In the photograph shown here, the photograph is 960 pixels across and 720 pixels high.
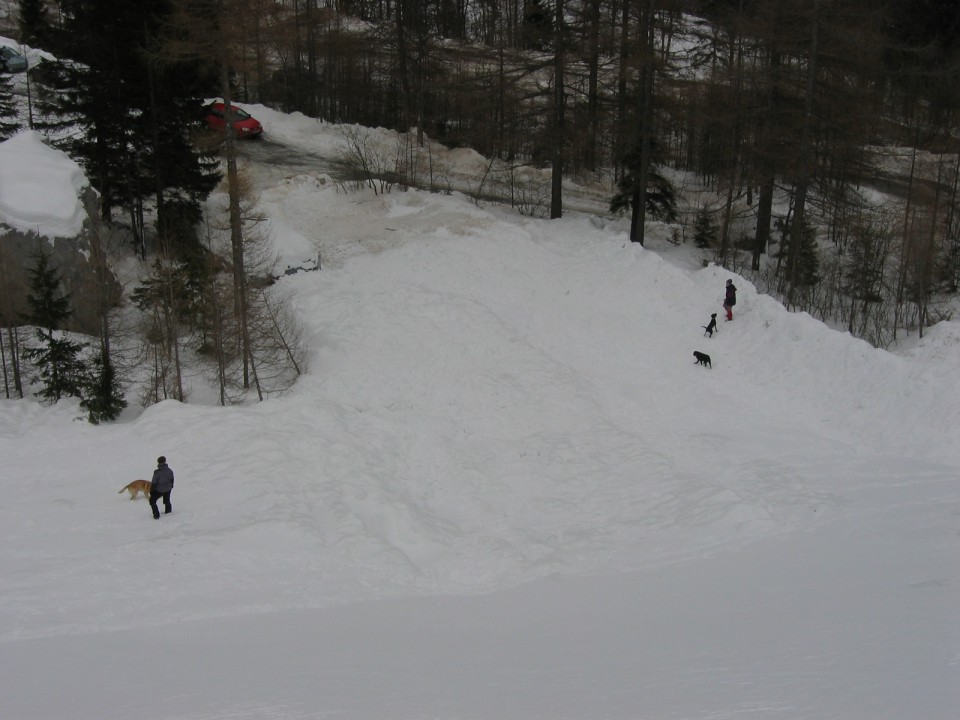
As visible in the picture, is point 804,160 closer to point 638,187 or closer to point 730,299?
point 638,187

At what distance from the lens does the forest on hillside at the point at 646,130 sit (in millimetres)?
20109

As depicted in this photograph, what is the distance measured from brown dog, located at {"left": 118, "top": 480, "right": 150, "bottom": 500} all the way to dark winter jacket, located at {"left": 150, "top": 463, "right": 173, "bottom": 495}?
0.54m

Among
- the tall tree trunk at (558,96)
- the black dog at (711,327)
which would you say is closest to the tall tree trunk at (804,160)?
the black dog at (711,327)

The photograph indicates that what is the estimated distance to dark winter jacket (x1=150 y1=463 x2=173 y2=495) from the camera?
41.1 ft

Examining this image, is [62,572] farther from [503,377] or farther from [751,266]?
[751,266]

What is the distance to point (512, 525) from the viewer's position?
13.6 m

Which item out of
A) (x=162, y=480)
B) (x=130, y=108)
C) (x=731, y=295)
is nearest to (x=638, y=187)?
(x=731, y=295)

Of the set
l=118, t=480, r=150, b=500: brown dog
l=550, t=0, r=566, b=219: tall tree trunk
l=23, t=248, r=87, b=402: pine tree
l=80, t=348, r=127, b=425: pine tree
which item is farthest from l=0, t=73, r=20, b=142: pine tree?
l=118, t=480, r=150, b=500: brown dog

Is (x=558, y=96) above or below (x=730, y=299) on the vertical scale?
above

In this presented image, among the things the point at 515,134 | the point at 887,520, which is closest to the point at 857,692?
the point at 887,520

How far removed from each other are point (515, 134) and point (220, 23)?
14.9m

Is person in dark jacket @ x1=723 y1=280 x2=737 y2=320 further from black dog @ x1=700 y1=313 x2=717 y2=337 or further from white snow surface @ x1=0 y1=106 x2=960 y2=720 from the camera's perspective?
black dog @ x1=700 y1=313 x2=717 y2=337

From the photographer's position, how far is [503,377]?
18734mm

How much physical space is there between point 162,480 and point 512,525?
6.58 m
